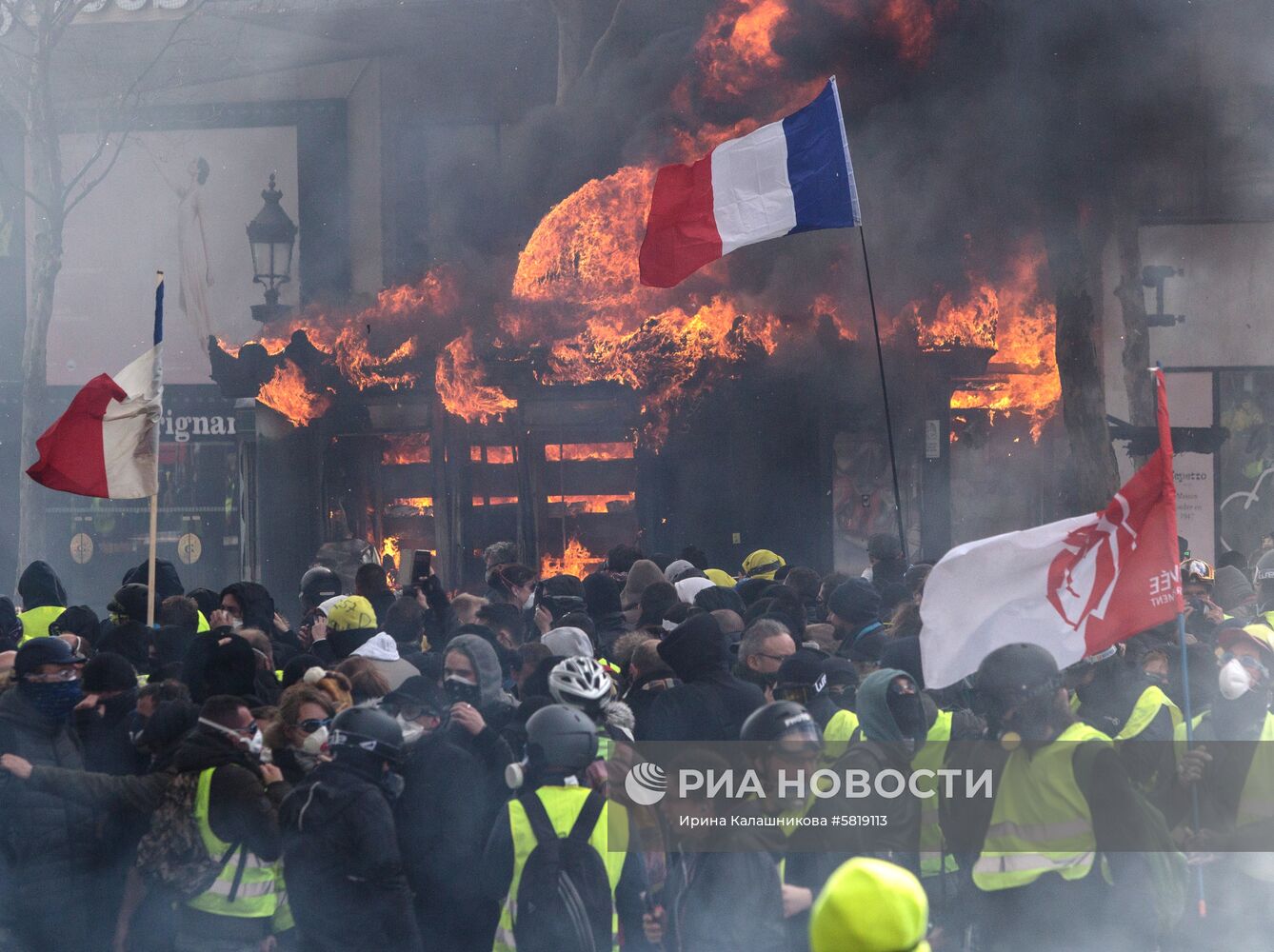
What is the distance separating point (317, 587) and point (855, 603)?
11.9 feet

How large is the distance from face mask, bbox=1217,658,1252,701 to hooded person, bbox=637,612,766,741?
1489mm

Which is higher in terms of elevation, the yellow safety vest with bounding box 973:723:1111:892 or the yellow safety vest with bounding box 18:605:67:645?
the yellow safety vest with bounding box 18:605:67:645

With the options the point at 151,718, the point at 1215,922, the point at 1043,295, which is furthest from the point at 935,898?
the point at 1043,295

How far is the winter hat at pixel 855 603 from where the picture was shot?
6180 millimetres

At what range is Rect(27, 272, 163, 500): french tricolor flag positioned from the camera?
7.33m

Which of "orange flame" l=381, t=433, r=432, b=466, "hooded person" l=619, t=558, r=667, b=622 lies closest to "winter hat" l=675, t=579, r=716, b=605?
"hooded person" l=619, t=558, r=667, b=622

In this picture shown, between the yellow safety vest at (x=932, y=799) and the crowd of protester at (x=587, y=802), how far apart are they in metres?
0.01

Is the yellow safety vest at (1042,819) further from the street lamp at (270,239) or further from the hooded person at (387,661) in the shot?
the street lamp at (270,239)

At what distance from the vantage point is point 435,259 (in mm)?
16688

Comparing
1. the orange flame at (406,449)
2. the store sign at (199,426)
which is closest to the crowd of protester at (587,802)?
the orange flame at (406,449)

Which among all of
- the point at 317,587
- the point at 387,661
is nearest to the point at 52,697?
the point at 387,661

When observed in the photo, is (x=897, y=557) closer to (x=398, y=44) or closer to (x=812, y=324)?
(x=812, y=324)

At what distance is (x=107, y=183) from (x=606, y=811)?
58.4ft

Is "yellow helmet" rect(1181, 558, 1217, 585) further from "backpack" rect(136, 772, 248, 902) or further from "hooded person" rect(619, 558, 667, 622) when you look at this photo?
"backpack" rect(136, 772, 248, 902)
